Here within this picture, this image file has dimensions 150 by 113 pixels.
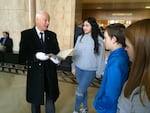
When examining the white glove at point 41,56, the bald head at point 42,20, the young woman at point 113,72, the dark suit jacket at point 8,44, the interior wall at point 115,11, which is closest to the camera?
the young woman at point 113,72

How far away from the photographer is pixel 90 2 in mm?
16734

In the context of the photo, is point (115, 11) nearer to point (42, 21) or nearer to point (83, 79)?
point (83, 79)

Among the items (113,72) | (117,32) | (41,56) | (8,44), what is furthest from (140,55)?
(8,44)

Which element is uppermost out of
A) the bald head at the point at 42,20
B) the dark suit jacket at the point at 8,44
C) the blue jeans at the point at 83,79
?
the bald head at the point at 42,20

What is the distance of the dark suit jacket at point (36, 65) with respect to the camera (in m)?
3.35

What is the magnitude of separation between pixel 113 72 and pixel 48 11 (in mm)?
7769

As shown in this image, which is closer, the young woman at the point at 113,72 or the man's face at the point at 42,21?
the young woman at the point at 113,72

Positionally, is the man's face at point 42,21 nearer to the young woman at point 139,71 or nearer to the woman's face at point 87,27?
the woman's face at point 87,27

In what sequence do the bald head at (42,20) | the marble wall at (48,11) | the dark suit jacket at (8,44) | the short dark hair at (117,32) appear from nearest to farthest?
the short dark hair at (117,32), the bald head at (42,20), the marble wall at (48,11), the dark suit jacket at (8,44)

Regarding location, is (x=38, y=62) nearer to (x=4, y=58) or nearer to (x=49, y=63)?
(x=49, y=63)

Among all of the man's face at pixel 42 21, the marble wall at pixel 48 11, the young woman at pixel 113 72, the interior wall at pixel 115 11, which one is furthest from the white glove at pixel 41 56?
the interior wall at pixel 115 11

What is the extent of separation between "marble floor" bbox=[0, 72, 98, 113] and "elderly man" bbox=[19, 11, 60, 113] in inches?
36.5

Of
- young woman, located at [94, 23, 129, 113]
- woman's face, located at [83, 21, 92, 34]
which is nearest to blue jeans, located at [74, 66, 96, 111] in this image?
woman's face, located at [83, 21, 92, 34]

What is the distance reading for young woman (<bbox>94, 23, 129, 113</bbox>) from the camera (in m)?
1.76
